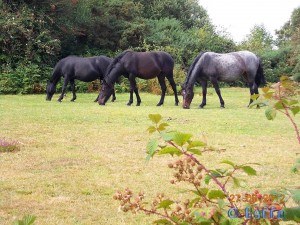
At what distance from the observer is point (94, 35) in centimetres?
2691

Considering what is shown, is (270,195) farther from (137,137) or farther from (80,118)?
(80,118)

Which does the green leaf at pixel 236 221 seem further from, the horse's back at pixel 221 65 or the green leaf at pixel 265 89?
the horse's back at pixel 221 65

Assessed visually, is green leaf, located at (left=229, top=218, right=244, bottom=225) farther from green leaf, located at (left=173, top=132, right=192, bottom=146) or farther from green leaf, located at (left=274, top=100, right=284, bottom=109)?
green leaf, located at (left=274, top=100, right=284, bottom=109)

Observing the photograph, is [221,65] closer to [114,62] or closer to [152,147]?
→ [114,62]

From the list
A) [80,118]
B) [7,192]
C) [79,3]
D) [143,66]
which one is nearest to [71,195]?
[7,192]

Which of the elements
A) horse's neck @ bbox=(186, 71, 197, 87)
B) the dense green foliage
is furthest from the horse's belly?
the dense green foliage

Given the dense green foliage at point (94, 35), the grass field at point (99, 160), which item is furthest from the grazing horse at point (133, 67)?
the dense green foliage at point (94, 35)

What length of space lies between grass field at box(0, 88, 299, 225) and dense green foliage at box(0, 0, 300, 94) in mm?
11042

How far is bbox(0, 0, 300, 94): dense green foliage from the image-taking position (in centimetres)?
2281

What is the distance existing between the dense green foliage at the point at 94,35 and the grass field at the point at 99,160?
36.2 ft

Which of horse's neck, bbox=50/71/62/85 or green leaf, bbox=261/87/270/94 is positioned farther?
horse's neck, bbox=50/71/62/85

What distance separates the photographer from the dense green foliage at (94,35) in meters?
22.8

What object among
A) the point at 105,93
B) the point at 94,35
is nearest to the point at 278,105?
the point at 105,93

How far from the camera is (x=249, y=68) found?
52.4 feet
